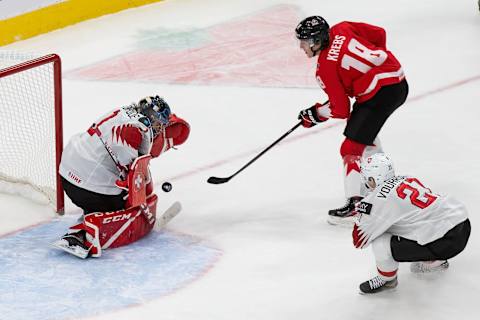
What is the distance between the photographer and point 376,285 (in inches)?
129

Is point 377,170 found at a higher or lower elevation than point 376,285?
higher

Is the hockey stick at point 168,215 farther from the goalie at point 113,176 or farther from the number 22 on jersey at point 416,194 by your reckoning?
the number 22 on jersey at point 416,194

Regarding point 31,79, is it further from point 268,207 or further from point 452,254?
point 452,254

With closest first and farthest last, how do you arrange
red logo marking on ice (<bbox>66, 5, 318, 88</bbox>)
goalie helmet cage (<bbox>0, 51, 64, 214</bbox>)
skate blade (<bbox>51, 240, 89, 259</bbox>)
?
skate blade (<bbox>51, 240, 89, 259</bbox>) → goalie helmet cage (<bbox>0, 51, 64, 214</bbox>) → red logo marking on ice (<bbox>66, 5, 318, 88</bbox>)

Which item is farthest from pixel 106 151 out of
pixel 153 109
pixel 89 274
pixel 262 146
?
pixel 262 146

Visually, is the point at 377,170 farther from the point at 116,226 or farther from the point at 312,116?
the point at 116,226

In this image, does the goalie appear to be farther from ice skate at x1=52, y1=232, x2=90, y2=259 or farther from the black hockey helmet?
the black hockey helmet

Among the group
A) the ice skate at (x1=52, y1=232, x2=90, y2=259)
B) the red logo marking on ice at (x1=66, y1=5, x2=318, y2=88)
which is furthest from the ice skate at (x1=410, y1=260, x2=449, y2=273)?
the red logo marking on ice at (x1=66, y1=5, x2=318, y2=88)

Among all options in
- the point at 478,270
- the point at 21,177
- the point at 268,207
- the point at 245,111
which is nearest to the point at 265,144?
the point at 245,111

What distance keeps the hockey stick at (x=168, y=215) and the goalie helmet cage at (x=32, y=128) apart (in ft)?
1.43

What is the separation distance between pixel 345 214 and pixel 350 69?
54 cm

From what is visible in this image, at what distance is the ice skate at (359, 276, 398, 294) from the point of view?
327 centimetres

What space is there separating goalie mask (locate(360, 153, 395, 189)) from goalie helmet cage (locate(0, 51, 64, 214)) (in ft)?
4.37

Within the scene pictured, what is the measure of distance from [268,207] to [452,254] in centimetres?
105
